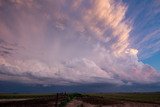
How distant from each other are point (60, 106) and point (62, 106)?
779 mm

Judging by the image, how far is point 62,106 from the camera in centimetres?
4222

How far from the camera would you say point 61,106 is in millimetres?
42000

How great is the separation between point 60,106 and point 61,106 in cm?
52

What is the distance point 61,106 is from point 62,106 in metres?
0.26

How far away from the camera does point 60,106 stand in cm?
4150
